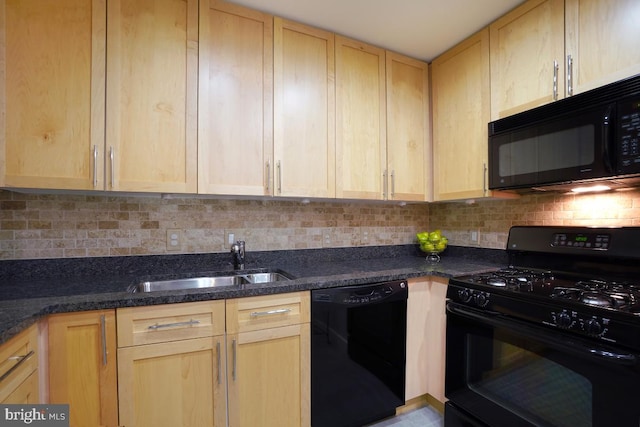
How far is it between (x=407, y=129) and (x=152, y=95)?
5.36 ft

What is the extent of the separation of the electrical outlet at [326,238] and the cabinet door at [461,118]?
85cm

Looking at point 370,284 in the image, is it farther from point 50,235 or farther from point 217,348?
point 50,235

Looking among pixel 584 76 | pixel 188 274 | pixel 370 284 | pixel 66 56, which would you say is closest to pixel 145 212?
pixel 188 274

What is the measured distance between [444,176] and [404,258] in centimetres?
73

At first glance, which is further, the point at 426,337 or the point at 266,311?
the point at 426,337

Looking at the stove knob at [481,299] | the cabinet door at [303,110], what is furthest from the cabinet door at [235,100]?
the stove knob at [481,299]

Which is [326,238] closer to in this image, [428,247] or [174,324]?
[428,247]

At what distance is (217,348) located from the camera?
137 cm

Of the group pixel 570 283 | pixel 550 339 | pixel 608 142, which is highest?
pixel 608 142

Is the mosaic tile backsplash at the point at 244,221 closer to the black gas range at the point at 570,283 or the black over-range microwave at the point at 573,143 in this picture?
the black gas range at the point at 570,283

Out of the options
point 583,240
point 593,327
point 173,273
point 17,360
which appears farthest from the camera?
point 173,273

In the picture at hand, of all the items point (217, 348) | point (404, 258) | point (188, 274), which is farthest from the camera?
point (404, 258)

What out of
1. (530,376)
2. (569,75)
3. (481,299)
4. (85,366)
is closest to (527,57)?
(569,75)

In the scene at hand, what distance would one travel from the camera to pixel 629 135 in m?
1.26
